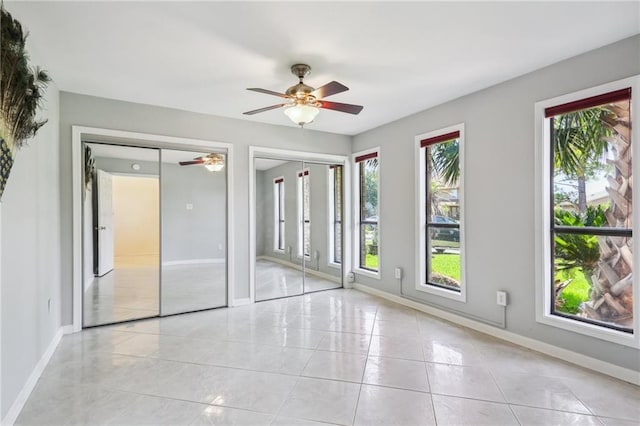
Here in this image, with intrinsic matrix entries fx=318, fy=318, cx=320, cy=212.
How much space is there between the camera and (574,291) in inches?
111

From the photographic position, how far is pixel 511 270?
318 cm

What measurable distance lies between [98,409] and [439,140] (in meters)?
4.12

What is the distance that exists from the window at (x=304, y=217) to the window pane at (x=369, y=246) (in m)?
0.91

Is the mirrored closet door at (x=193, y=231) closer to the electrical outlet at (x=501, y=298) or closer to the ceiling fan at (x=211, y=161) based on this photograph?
the ceiling fan at (x=211, y=161)

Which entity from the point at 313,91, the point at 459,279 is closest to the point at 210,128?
the point at 313,91

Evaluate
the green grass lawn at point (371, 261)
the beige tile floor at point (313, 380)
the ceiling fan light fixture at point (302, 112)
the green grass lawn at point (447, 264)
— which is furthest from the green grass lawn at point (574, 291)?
the ceiling fan light fixture at point (302, 112)

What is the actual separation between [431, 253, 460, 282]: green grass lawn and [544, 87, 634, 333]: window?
1.02m

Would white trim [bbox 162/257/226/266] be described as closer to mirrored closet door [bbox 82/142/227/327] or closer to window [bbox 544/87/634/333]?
mirrored closet door [bbox 82/142/227/327]

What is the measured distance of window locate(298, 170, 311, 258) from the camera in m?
5.20

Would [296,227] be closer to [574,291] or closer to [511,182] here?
[511,182]

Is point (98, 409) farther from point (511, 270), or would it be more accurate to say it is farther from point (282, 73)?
point (511, 270)

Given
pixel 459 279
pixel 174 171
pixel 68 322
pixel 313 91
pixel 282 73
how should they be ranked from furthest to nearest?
pixel 174 171 < pixel 459 279 < pixel 68 322 < pixel 282 73 < pixel 313 91

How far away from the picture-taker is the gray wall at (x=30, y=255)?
195 cm

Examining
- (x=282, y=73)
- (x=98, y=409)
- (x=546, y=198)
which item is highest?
(x=282, y=73)
